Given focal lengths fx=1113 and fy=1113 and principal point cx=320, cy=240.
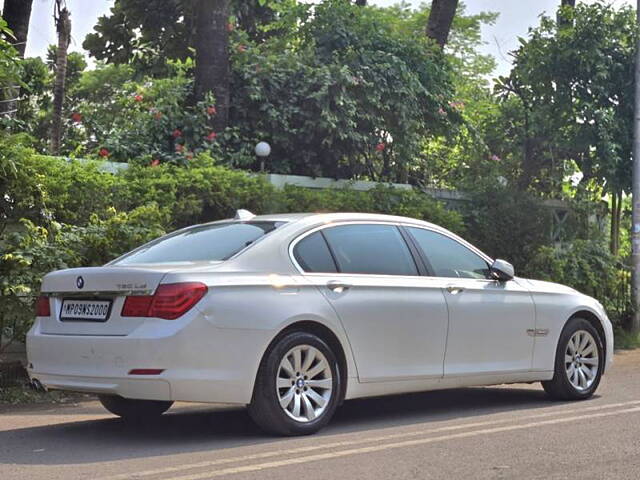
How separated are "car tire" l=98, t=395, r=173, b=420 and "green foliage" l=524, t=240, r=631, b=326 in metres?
8.75

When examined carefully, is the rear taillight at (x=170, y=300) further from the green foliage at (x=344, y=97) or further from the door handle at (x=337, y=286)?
the green foliage at (x=344, y=97)

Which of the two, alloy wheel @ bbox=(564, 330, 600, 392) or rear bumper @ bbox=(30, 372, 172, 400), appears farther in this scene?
alloy wheel @ bbox=(564, 330, 600, 392)

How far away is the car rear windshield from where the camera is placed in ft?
25.6

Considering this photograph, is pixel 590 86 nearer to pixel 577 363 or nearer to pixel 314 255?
pixel 577 363

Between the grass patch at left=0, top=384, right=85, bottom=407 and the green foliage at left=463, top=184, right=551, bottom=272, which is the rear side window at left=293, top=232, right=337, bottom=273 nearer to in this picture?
the grass patch at left=0, top=384, right=85, bottom=407

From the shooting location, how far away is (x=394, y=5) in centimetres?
4359

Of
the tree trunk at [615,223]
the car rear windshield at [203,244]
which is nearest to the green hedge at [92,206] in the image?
the car rear windshield at [203,244]

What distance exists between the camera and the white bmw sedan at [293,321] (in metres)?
7.11

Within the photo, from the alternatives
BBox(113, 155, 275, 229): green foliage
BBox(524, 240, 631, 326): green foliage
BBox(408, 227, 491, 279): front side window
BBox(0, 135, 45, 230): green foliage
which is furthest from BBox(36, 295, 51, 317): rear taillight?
BBox(524, 240, 631, 326): green foliage

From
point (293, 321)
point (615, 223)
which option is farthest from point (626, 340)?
point (293, 321)

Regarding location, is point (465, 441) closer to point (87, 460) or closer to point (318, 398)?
point (318, 398)

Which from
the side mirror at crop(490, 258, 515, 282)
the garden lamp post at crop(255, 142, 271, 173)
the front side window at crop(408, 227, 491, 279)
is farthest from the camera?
the garden lamp post at crop(255, 142, 271, 173)

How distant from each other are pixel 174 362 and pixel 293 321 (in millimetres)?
895

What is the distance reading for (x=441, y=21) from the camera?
19.8m
